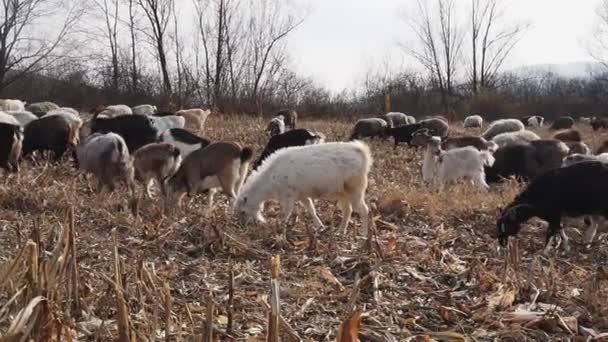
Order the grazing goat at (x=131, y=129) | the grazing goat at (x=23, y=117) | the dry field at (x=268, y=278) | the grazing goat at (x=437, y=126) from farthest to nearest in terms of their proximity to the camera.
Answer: the grazing goat at (x=437, y=126)
the grazing goat at (x=23, y=117)
the grazing goat at (x=131, y=129)
the dry field at (x=268, y=278)

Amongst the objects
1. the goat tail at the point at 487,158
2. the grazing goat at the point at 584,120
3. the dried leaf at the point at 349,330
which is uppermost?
the dried leaf at the point at 349,330

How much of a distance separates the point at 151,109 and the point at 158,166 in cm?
1549

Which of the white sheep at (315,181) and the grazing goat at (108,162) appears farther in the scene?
the grazing goat at (108,162)

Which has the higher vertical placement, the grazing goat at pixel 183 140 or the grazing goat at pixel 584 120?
the grazing goat at pixel 183 140

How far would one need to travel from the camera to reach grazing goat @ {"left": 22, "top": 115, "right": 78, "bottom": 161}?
1465 centimetres

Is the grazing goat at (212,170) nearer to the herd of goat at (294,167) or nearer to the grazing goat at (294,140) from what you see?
the herd of goat at (294,167)

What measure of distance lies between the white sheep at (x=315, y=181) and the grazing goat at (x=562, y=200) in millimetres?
1849

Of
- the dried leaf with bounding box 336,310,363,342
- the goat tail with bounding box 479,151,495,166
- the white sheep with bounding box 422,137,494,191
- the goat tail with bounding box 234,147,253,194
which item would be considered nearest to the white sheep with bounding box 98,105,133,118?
the white sheep with bounding box 422,137,494,191

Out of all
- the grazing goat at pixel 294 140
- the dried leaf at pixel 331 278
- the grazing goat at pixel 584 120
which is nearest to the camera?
the dried leaf at pixel 331 278

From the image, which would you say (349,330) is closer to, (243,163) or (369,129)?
(243,163)

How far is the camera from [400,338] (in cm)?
414

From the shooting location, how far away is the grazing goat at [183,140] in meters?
13.8

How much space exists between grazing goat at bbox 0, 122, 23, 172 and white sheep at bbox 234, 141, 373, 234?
17.6 feet

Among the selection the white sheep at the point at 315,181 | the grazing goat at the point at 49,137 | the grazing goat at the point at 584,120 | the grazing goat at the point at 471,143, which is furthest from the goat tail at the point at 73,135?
the grazing goat at the point at 584,120
